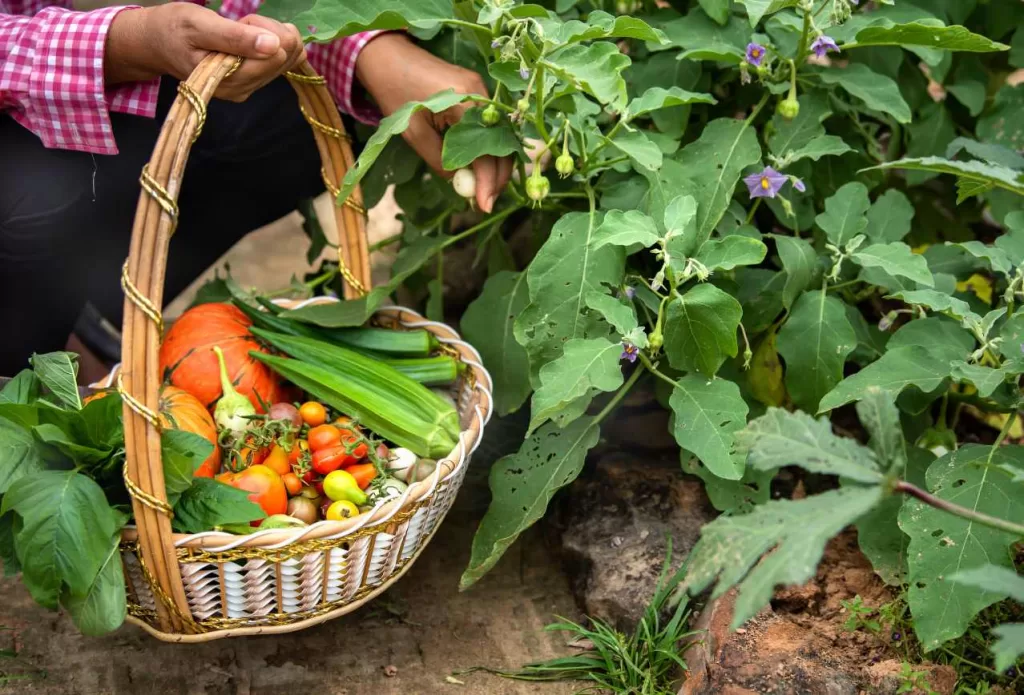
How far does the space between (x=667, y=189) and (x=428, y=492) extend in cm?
73

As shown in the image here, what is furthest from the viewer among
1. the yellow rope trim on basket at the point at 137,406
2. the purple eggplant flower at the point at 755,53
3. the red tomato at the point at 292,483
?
the purple eggplant flower at the point at 755,53

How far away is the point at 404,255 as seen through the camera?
220 centimetres

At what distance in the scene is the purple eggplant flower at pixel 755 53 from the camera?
6.23ft

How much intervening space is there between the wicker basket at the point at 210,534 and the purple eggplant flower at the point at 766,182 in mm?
670

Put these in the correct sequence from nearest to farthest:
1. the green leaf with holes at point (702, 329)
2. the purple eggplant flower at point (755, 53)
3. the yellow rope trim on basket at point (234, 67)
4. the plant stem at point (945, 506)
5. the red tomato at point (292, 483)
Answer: the plant stem at point (945, 506), the yellow rope trim on basket at point (234, 67), the green leaf with holes at point (702, 329), the red tomato at point (292, 483), the purple eggplant flower at point (755, 53)

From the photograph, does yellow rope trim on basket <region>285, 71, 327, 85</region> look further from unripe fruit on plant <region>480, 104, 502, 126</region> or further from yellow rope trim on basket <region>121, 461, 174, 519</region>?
yellow rope trim on basket <region>121, 461, 174, 519</region>

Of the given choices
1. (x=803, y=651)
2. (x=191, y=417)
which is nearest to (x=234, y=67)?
(x=191, y=417)

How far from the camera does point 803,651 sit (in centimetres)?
165

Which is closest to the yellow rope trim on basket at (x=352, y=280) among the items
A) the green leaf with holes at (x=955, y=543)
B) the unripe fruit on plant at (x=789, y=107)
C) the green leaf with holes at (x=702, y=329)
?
the green leaf with holes at (x=702, y=329)

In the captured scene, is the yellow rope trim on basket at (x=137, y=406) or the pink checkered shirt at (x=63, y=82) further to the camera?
the pink checkered shirt at (x=63, y=82)

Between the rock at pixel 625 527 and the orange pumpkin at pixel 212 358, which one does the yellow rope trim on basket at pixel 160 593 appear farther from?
the rock at pixel 625 527

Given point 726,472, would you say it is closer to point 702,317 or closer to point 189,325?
point 702,317

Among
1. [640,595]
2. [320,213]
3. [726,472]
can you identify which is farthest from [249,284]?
[726,472]

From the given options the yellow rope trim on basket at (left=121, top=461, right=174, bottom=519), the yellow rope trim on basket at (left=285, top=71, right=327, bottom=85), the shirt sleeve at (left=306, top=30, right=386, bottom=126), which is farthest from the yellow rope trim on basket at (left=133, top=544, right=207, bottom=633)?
the shirt sleeve at (left=306, top=30, right=386, bottom=126)
